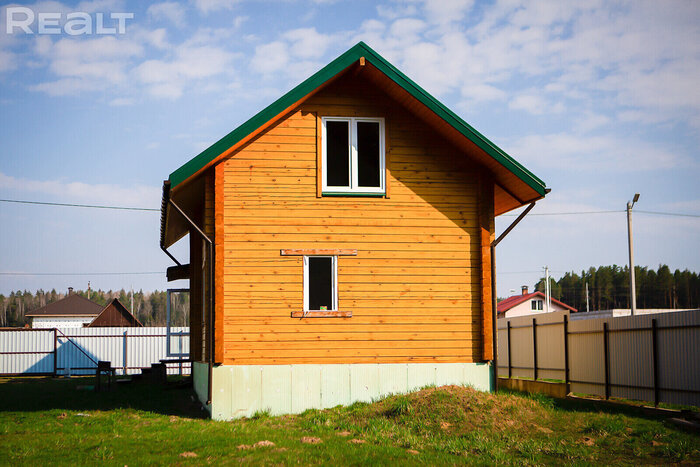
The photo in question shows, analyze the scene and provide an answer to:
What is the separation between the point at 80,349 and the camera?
1266 inches

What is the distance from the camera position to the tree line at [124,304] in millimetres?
134375

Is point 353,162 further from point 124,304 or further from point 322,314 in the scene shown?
point 124,304

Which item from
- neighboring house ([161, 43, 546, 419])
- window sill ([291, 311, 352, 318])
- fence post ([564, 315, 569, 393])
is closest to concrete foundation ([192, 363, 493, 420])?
neighboring house ([161, 43, 546, 419])

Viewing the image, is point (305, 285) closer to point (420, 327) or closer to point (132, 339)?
point (420, 327)

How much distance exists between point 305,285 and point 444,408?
405 cm

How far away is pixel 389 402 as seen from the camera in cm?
1368

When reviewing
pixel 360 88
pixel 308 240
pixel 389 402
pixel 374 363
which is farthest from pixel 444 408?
pixel 360 88

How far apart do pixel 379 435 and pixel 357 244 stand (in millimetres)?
4788

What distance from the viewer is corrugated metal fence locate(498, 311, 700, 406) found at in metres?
14.1

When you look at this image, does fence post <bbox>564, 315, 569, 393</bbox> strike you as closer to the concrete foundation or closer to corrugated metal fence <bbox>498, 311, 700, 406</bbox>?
corrugated metal fence <bbox>498, 311, 700, 406</bbox>

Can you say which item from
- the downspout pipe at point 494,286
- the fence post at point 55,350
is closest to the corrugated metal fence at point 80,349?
the fence post at point 55,350

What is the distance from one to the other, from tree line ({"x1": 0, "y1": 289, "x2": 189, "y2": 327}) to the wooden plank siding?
117196 mm

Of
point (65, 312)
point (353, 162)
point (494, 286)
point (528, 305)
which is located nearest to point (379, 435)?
point (494, 286)

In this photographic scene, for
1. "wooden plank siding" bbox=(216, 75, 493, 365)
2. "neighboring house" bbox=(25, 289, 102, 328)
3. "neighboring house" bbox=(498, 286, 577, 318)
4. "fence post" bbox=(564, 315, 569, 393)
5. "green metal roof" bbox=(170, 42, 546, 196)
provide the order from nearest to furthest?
"green metal roof" bbox=(170, 42, 546, 196) < "wooden plank siding" bbox=(216, 75, 493, 365) < "fence post" bbox=(564, 315, 569, 393) < "neighboring house" bbox=(25, 289, 102, 328) < "neighboring house" bbox=(498, 286, 577, 318)
